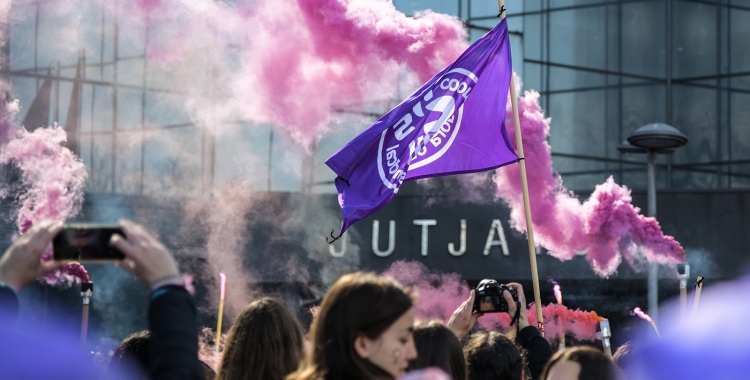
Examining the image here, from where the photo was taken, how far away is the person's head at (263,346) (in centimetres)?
360

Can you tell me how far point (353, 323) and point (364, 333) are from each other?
0.04 meters

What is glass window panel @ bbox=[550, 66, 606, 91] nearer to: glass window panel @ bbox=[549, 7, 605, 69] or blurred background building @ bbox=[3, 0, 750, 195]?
blurred background building @ bbox=[3, 0, 750, 195]

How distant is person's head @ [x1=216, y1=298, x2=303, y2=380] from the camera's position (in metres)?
3.60

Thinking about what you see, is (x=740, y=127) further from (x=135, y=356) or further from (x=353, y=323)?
(x=353, y=323)

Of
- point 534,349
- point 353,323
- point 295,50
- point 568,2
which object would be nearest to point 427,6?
point 568,2

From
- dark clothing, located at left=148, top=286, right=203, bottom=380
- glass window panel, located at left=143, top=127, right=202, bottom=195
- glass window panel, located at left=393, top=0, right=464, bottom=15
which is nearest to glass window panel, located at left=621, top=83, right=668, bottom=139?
glass window panel, located at left=393, top=0, right=464, bottom=15

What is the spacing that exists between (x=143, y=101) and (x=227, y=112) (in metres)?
1.92

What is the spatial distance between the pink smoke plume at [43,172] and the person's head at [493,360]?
1621cm

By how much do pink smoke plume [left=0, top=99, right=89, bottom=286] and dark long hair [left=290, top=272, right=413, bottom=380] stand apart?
57.8 feet

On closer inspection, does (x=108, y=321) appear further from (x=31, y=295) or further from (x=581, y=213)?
(x=581, y=213)

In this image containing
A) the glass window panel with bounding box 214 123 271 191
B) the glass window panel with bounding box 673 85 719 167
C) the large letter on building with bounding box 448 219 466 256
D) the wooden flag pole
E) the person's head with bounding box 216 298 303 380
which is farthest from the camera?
the glass window panel with bounding box 673 85 719 167

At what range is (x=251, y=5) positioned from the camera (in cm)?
1822

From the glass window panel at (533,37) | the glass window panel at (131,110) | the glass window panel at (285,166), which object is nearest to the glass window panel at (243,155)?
the glass window panel at (285,166)

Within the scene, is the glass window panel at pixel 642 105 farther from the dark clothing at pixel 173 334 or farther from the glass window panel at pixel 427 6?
the dark clothing at pixel 173 334
